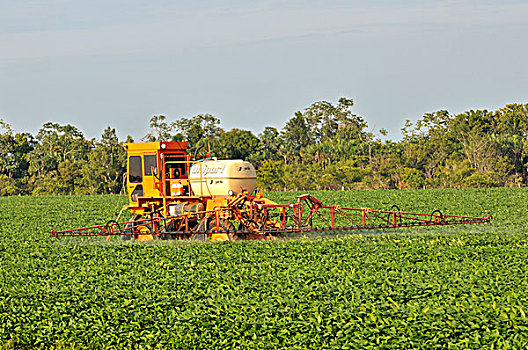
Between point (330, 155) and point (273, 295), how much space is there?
6631 centimetres

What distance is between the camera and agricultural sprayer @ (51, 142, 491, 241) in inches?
759

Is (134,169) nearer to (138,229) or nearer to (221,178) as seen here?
(138,229)

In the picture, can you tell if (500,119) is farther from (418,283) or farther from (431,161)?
(418,283)

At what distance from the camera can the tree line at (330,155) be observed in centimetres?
7019

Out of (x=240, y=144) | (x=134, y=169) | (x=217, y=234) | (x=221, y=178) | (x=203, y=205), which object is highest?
(x=240, y=144)

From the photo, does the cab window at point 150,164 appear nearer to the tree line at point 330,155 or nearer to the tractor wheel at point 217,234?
the tractor wheel at point 217,234

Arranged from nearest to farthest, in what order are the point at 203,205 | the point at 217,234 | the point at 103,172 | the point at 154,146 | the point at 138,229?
the point at 217,234
the point at 203,205
the point at 138,229
the point at 154,146
the point at 103,172

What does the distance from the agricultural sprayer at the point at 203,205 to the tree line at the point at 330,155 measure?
46.3 metres

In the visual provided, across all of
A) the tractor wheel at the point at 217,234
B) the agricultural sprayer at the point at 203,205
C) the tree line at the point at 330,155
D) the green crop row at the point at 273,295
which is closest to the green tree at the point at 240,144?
the tree line at the point at 330,155

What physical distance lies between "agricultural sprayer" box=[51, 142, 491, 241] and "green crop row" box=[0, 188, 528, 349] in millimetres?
1781

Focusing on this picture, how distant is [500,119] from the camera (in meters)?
84.2

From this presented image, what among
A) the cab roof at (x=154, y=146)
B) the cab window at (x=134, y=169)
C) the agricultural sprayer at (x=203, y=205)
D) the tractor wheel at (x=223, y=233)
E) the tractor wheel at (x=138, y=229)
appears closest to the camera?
the tractor wheel at (x=223, y=233)

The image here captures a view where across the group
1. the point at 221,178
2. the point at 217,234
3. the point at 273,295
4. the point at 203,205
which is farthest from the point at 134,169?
the point at 273,295

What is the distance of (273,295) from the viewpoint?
11297 mm
